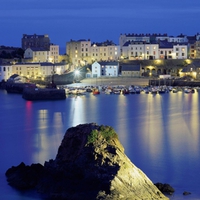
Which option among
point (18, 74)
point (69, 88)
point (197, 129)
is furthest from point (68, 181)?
point (18, 74)

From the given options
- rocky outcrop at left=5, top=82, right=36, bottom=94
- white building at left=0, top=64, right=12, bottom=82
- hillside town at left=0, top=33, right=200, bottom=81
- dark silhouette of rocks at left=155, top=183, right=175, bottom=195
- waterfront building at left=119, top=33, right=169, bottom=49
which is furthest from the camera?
waterfront building at left=119, top=33, right=169, bottom=49

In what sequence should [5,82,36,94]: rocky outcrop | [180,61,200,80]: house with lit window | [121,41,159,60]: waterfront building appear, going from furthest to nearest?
[121,41,159,60]: waterfront building, [180,61,200,80]: house with lit window, [5,82,36,94]: rocky outcrop

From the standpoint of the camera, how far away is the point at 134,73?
957 inches

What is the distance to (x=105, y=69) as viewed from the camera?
24391mm

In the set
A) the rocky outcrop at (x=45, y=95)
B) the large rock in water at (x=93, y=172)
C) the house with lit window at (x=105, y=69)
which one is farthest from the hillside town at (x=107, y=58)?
the large rock in water at (x=93, y=172)

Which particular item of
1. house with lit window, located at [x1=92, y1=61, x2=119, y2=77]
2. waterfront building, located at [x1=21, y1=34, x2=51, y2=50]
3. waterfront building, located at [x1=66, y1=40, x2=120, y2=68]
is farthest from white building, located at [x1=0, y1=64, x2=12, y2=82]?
waterfront building, located at [x1=21, y1=34, x2=51, y2=50]

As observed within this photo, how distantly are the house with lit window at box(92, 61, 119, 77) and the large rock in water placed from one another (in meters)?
17.1

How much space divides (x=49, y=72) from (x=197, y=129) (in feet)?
41.2

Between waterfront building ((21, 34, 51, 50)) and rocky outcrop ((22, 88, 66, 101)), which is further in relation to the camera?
waterfront building ((21, 34, 51, 50))

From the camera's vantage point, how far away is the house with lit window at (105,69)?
24.4 metres

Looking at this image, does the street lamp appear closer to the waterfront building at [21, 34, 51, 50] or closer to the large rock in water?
the waterfront building at [21, 34, 51, 50]

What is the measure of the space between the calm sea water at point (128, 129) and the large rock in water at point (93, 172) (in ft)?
1.09

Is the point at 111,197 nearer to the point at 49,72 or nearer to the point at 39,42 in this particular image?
the point at 49,72

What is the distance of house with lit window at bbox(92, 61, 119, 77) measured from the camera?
24.4m
